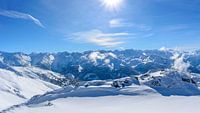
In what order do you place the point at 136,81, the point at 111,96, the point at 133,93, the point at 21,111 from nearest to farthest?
1. the point at 21,111
2. the point at 111,96
3. the point at 133,93
4. the point at 136,81

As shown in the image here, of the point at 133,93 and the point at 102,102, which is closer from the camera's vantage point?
the point at 102,102

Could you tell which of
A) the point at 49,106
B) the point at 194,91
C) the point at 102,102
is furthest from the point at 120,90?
the point at 49,106

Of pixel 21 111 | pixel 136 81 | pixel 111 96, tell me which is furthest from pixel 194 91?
pixel 21 111

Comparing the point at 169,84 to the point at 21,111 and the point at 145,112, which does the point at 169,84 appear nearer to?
the point at 145,112

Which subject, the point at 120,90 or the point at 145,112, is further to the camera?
the point at 120,90

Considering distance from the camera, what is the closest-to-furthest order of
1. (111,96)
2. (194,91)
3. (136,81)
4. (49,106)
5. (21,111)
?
1. (21,111)
2. (49,106)
3. (111,96)
4. (194,91)
5. (136,81)

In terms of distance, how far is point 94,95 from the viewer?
130875 millimetres

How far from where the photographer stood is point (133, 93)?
447 ft

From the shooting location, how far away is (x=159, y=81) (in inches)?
6919

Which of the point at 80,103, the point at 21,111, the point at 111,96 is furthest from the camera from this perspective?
the point at 111,96

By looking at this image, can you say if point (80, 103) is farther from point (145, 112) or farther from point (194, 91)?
point (194, 91)

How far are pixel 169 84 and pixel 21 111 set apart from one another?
347 feet

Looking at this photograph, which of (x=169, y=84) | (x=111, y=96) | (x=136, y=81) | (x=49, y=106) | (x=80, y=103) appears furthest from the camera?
(x=136, y=81)

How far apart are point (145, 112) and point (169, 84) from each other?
93.9 meters
